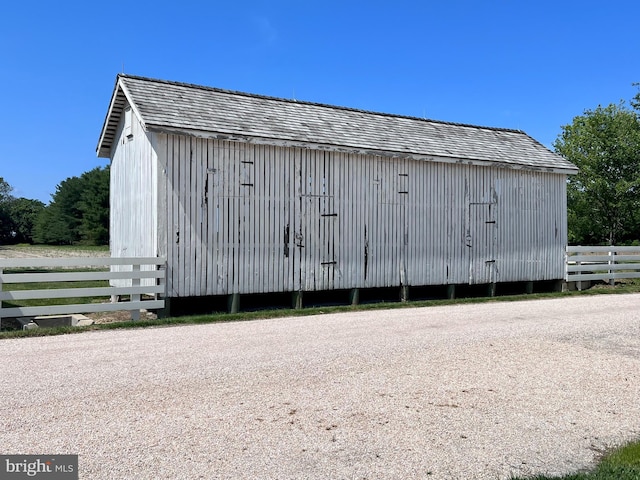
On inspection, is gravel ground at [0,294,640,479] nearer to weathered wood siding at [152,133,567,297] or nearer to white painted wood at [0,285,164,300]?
white painted wood at [0,285,164,300]

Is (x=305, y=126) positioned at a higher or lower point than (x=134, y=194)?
higher

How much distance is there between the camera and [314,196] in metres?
12.1

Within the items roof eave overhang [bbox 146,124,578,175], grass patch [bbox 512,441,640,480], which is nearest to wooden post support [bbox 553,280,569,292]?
roof eave overhang [bbox 146,124,578,175]

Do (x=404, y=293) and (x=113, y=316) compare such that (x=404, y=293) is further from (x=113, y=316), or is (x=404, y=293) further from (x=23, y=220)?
(x=23, y=220)

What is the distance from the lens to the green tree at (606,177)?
27.3 meters

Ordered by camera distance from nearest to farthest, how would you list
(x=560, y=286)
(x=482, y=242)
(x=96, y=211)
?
(x=482, y=242), (x=560, y=286), (x=96, y=211)

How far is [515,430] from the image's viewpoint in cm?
415

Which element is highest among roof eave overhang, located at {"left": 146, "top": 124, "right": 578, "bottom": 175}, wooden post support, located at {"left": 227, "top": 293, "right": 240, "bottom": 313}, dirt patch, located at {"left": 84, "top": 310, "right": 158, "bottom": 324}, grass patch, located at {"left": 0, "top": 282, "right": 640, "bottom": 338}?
roof eave overhang, located at {"left": 146, "top": 124, "right": 578, "bottom": 175}

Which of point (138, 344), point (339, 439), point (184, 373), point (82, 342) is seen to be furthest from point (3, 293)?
point (339, 439)

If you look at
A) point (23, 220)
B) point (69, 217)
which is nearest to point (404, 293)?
point (69, 217)

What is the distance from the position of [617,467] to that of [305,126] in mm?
10350

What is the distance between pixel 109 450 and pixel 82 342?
4370 millimetres

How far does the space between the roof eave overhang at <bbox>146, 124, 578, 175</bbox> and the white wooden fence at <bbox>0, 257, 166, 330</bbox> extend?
260 cm

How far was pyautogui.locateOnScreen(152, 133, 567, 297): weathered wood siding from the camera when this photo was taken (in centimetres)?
1071
